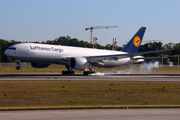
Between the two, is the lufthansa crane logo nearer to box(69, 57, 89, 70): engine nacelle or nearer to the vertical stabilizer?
the vertical stabilizer

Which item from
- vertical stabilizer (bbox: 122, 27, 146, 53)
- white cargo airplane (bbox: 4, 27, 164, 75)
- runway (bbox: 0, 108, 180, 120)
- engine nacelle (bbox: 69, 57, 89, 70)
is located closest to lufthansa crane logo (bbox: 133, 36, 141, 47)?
vertical stabilizer (bbox: 122, 27, 146, 53)

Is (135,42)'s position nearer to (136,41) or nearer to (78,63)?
(136,41)

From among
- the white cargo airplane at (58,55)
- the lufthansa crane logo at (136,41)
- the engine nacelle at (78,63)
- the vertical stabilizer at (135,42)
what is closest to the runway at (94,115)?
the white cargo airplane at (58,55)

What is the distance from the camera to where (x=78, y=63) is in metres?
49.3

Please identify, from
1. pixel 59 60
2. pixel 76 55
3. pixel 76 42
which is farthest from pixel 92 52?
pixel 76 42

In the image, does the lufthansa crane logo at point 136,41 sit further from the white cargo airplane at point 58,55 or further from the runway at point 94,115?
the runway at point 94,115

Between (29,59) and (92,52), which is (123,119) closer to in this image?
(29,59)

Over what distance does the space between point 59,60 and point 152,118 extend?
38376 millimetres

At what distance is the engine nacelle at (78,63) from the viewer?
49.3m

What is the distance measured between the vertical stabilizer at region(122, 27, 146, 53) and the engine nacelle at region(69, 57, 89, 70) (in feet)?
50.9

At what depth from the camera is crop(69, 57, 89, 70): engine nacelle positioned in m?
49.3

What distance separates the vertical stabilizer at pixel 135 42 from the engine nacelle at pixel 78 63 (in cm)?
1552

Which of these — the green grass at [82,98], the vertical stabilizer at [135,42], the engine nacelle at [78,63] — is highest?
the vertical stabilizer at [135,42]

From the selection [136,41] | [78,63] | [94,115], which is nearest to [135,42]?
[136,41]
